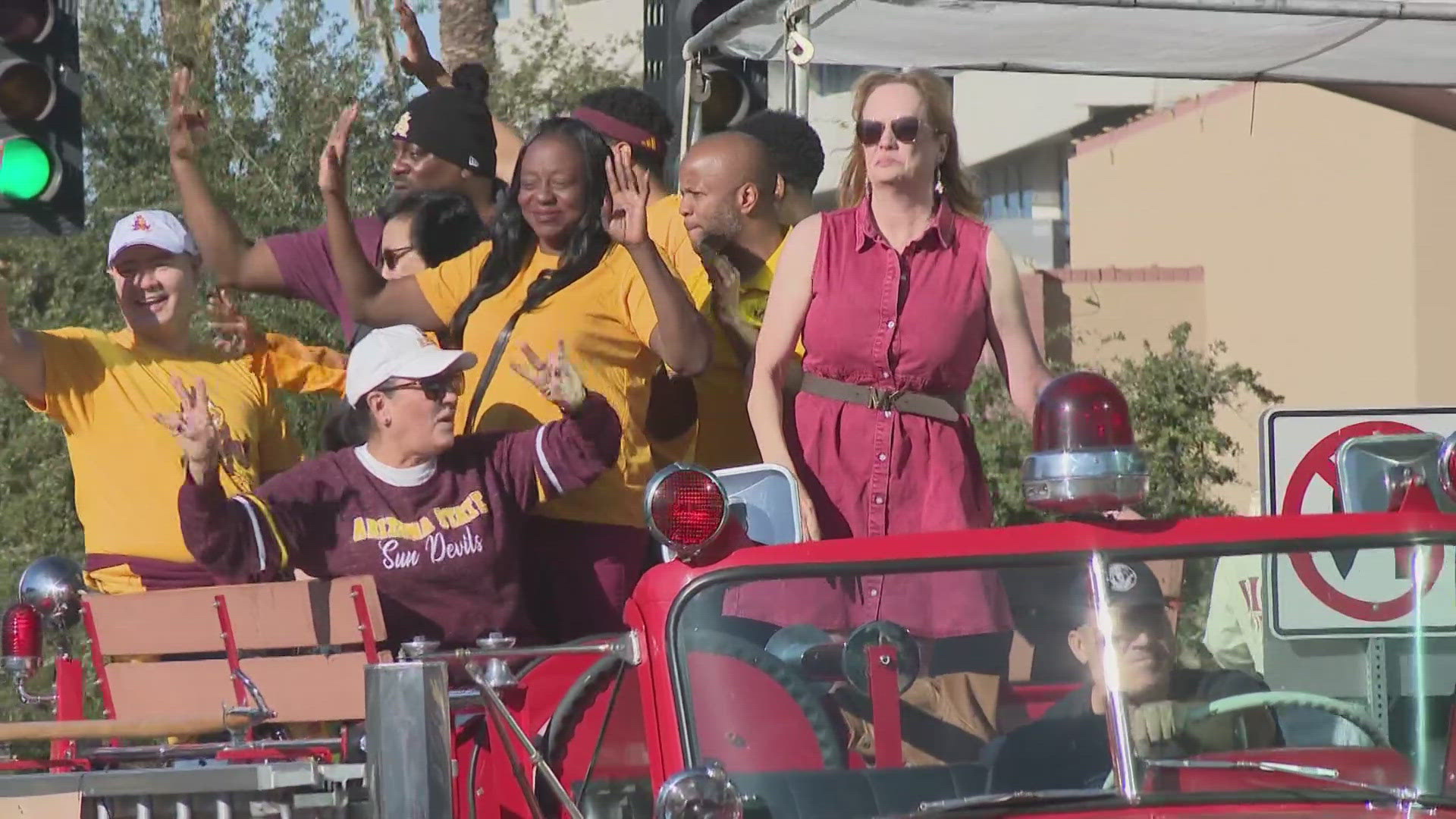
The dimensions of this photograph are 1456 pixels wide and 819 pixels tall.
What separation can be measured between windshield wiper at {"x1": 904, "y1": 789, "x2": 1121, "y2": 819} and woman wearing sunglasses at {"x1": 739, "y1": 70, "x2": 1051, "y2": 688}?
1482 mm

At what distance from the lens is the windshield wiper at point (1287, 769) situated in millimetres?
3547

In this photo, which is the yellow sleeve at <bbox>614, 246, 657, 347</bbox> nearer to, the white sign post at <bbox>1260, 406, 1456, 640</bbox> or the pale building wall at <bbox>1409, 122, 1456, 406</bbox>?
Answer: the white sign post at <bbox>1260, 406, 1456, 640</bbox>

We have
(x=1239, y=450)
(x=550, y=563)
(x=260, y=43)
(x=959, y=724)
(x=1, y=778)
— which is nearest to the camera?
(x=959, y=724)

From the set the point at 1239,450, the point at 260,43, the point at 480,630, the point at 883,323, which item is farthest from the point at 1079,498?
the point at 1239,450

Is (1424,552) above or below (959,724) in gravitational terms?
above

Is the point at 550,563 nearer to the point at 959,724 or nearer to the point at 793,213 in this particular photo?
the point at 793,213

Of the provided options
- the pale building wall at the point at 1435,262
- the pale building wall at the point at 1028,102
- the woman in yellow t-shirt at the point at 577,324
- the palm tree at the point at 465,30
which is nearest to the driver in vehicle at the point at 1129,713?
the woman in yellow t-shirt at the point at 577,324

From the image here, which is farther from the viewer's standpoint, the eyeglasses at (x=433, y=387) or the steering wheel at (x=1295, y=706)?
the eyeglasses at (x=433, y=387)

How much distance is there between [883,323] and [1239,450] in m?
13.7

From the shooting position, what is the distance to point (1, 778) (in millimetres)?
4445

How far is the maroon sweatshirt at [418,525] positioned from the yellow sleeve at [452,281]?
0.80 m

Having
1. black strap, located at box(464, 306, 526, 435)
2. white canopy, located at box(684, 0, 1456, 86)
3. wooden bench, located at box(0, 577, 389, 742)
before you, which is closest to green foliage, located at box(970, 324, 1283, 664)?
white canopy, located at box(684, 0, 1456, 86)

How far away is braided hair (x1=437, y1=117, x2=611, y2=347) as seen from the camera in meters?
5.94

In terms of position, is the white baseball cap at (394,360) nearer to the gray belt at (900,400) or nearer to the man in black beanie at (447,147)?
the gray belt at (900,400)
